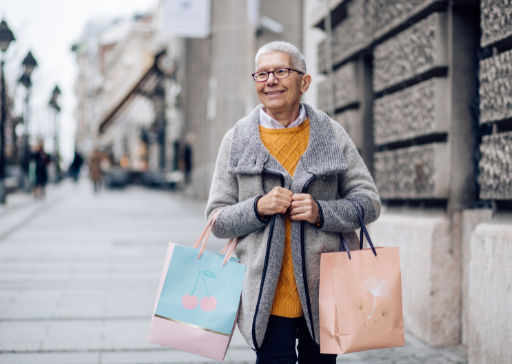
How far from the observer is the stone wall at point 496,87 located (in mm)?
3723

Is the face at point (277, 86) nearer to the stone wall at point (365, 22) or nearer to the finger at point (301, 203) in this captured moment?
the finger at point (301, 203)

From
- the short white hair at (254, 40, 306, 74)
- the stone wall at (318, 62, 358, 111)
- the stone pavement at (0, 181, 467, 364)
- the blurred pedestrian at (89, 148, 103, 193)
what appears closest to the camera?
the short white hair at (254, 40, 306, 74)

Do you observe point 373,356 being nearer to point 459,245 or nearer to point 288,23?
point 459,245

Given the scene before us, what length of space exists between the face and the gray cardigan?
0.13m

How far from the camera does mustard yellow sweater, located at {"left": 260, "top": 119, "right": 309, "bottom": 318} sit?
2.50 metres

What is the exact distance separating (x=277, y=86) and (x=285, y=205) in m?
0.46

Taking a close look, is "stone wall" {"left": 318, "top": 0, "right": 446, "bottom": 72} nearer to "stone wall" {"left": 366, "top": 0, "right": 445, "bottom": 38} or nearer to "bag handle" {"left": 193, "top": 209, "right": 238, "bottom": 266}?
"stone wall" {"left": 366, "top": 0, "right": 445, "bottom": 38}

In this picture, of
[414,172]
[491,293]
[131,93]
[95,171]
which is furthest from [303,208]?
[131,93]

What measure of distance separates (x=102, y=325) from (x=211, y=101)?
14018mm

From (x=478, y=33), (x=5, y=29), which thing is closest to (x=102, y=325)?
(x=478, y=33)

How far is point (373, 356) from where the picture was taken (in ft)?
14.2

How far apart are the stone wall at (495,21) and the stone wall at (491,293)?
1071 millimetres

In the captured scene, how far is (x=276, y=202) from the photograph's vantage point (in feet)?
7.77

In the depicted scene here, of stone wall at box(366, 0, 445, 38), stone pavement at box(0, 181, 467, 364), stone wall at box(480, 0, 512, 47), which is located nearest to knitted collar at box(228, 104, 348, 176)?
stone wall at box(480, 0, 512, 47)
